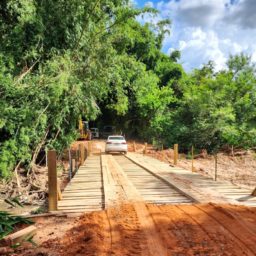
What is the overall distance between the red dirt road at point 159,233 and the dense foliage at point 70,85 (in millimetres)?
8449

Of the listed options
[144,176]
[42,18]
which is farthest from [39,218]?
[42,18]

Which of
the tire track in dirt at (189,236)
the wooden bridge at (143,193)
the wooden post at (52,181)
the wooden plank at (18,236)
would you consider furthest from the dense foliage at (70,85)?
the tire track in dirt at (189,236)

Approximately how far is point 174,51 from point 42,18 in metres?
31.9

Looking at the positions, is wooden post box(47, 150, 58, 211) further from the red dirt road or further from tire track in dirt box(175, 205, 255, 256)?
tire track in dirt box(175, 205, 255, 256)

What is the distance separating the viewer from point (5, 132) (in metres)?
13.8

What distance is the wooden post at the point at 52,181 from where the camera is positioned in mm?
6484

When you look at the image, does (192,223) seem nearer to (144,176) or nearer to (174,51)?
(144,176)

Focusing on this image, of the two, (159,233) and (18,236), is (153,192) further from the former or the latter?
(18,236)

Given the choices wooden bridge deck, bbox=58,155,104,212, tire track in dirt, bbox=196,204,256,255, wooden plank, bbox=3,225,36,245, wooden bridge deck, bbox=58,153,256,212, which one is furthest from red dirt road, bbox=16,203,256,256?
wooden bridge deck, bbox=58,153,256,212

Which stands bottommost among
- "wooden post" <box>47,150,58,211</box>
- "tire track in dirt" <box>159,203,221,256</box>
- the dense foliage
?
"tire track in dirt" <box>159,203,221,256</box>

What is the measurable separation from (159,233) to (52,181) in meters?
2.68

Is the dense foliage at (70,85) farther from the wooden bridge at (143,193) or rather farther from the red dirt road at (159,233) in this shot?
the red dirt road at (159,233)

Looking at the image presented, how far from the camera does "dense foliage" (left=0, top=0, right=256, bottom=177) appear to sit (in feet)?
45.4

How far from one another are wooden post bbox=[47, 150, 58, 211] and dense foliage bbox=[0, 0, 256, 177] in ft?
22.5
